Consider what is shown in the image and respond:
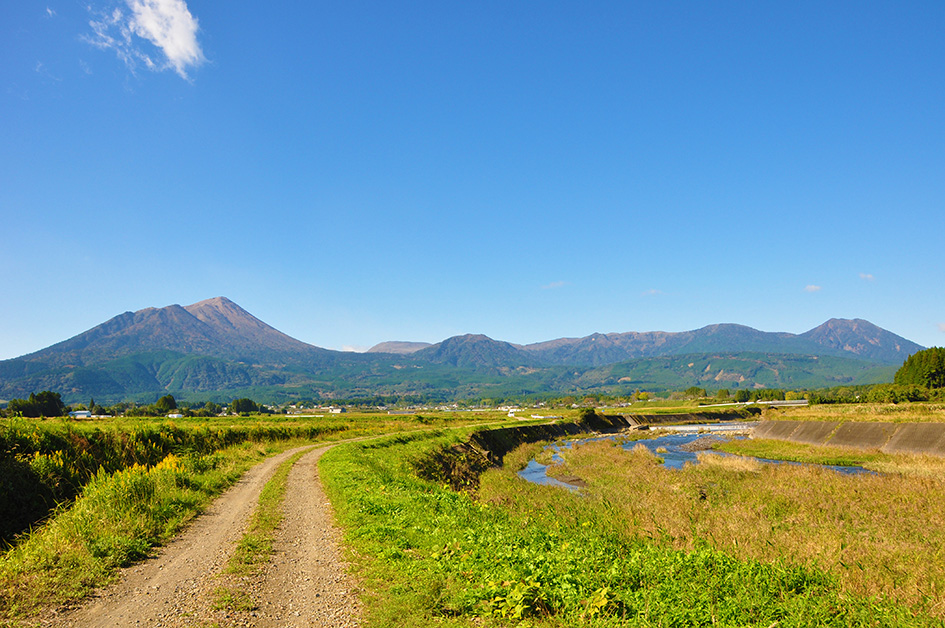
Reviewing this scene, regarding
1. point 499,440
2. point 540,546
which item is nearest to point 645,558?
point 540,546

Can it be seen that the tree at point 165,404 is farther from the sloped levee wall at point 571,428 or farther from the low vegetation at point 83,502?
the low vegetation at point 83,502

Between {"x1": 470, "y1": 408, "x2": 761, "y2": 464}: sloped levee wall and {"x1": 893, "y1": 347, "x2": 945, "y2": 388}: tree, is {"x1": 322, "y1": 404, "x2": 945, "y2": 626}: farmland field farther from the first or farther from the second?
{"x1": 893, "y1": 347, "x2": 945, "y2": 388}: tree

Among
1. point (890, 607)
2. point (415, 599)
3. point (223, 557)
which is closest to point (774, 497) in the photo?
point (890, 607)

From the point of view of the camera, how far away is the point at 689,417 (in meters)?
165

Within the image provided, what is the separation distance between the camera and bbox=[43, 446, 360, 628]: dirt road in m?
9.09

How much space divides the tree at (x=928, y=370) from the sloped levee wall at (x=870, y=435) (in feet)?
255

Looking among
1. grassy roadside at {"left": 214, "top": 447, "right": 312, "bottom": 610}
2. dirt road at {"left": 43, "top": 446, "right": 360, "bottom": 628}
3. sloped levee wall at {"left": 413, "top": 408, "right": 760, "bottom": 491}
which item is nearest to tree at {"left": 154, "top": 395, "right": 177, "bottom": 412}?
sloped levee wall at {"left": 413, "top": 408, "right": 760, "bottom": 491}

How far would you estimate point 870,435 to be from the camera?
58406 millimetres

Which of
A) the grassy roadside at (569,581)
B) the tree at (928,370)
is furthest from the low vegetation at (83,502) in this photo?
the tree at (928,370)

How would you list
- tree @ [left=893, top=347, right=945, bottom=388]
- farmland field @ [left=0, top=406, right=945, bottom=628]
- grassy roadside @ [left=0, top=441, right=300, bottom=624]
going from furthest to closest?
tree @ [left=893, top=347, right=945, bottom=388] < grassy roadside @ [left=0, top=441, right=300, bottom=624] < farmland field @ [left=0, top=406, right=945, bottom=628]

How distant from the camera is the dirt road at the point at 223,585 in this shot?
29.8 feet

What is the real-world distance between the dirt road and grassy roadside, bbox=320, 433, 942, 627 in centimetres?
81

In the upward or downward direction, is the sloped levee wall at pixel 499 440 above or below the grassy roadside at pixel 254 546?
below

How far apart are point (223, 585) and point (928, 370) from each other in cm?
16959
